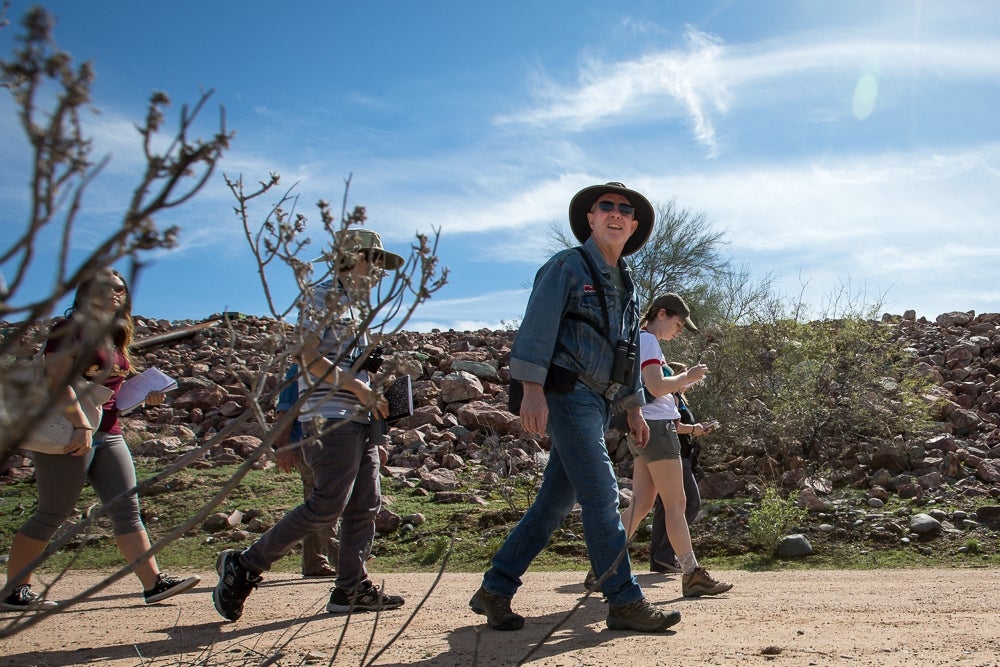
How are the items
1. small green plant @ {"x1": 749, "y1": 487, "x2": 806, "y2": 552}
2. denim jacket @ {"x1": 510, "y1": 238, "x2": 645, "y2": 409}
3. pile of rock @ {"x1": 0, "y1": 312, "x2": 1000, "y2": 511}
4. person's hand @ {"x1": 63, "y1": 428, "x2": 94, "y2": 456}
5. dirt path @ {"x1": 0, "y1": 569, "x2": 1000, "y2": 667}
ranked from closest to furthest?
dirt path @ {"x1": 0, "y1": 569, "x2": 1000, "y2": 667} < denim jacket @ {"x1": 510, "y1": 238, "x2": 645, "y2": 409} < person's hand @ {"x1": 63, "y1": 428, "x2": 94, "y2": 456} < small green plant @ {"x1": 749, "y1": 487, "x2": 806, "y2": 552} < pile of rock @ {"x1": 0, "y1": 312, "x2": 1000, "y2": 511}

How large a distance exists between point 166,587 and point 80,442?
97 centimetres

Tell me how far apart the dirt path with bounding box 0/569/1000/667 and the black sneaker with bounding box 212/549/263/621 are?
99 mm

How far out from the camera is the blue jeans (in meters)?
3.97

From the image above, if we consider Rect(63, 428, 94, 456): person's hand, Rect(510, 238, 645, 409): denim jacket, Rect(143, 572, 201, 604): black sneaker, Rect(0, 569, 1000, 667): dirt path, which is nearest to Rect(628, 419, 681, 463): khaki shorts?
Rect(0, 569, 1000, 667): dirt path

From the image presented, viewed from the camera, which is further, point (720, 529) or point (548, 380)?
point (720, 529)

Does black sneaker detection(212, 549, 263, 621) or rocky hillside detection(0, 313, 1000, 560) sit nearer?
black sneaker detection(212, 549, 263, 621)

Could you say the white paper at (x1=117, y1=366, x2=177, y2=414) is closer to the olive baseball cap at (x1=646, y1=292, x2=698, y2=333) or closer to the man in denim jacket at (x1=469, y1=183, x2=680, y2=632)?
the man in denim jacket at (x1=469, y1=183, x2=680, y2=632)

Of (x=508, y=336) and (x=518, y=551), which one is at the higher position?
(x=508, y=336)

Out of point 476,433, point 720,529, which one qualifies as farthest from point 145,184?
point 476,433

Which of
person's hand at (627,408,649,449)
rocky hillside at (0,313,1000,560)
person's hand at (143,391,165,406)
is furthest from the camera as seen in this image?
rocky hillside at (0,313,1000,560)

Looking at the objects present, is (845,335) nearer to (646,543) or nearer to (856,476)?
(856,476)

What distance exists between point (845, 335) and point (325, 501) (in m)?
9.14

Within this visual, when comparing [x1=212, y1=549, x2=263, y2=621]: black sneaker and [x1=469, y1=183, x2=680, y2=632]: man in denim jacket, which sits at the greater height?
[x1=469, y1=183, x2=680, y2=632]: man in denim jacket

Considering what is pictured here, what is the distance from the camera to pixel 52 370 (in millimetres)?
1710
